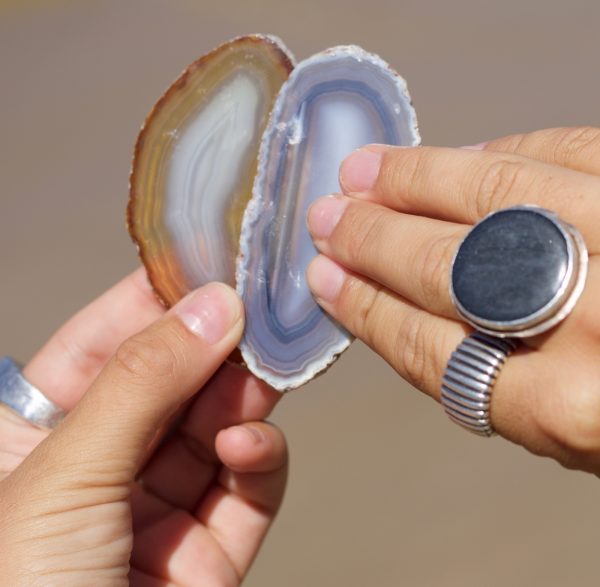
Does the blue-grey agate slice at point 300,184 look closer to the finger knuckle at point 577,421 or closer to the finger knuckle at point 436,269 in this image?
the finger knuckle at point 436,269

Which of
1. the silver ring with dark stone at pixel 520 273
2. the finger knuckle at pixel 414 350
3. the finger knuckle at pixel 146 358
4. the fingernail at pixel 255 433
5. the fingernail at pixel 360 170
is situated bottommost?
the fingernail at pixel 255 433

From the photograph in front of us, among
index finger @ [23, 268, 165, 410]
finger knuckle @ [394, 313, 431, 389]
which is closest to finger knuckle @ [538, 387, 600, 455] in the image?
finger knuckle @ [394, 313, 431, 389]

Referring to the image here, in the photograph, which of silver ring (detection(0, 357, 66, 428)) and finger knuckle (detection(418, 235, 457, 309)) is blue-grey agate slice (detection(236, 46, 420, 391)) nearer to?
finger knuckle (detection(418, 235, 457, 309))

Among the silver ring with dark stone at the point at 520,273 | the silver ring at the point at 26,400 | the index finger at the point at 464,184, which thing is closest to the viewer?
the silver ring with dark stone at the point at 520,273

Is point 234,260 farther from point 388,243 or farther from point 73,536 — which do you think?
point 73,536

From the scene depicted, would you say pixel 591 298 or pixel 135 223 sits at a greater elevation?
pixel 135 223

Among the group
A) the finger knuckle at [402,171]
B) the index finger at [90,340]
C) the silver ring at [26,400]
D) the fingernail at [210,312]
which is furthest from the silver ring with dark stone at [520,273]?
the silver ring at [26,400]

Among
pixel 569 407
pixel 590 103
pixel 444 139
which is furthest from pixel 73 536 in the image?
pixel 590 103
